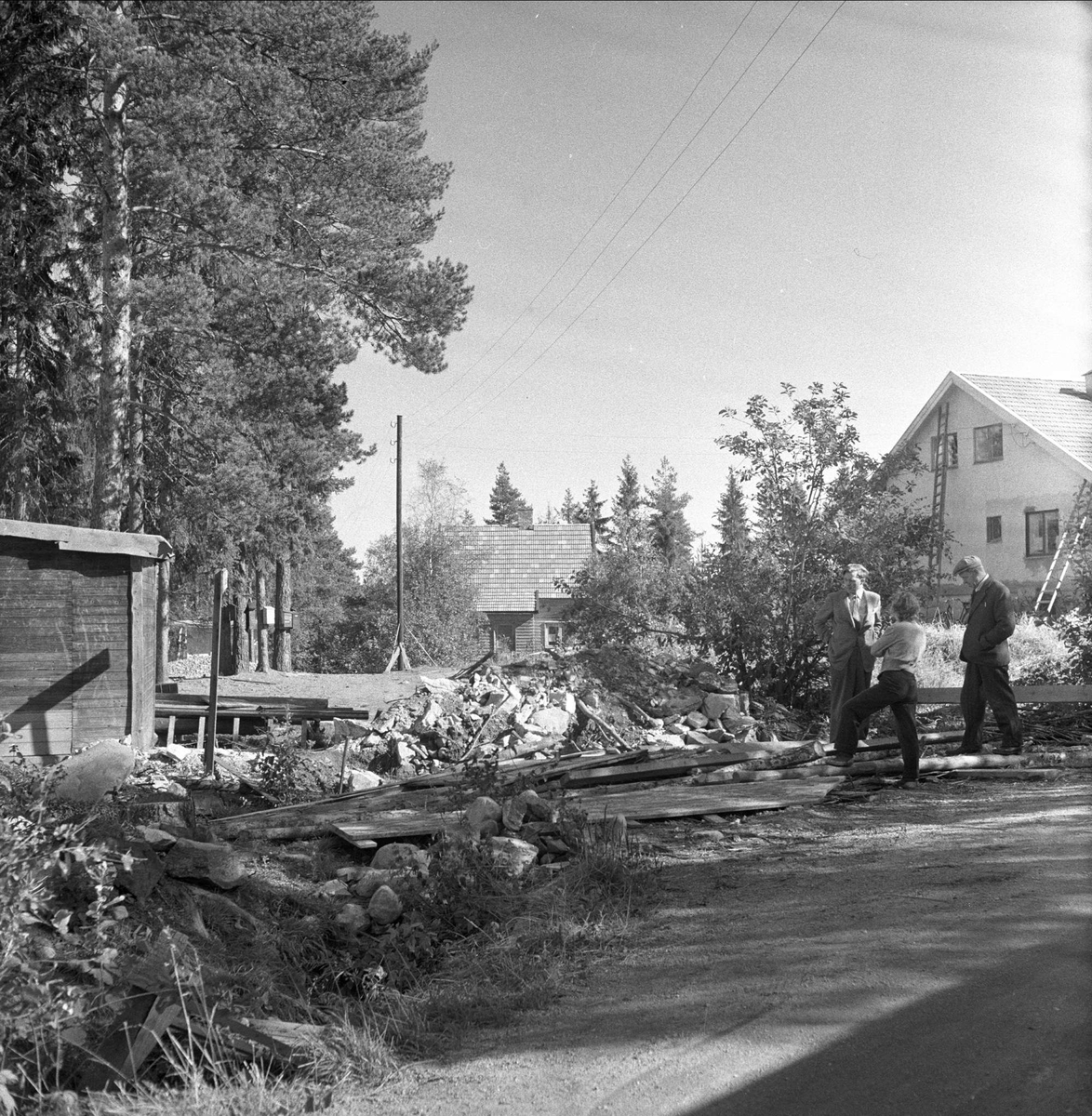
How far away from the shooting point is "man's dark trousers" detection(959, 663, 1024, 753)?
411 inches

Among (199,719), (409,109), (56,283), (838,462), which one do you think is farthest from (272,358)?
(838,462)

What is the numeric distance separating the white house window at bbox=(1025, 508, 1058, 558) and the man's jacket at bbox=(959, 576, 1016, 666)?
2158 centimetres

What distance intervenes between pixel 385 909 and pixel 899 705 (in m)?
4.67

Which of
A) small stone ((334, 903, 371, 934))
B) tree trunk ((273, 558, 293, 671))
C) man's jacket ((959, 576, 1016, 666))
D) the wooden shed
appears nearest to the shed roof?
the wooden shed

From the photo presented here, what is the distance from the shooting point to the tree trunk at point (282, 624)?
3284 centimetres

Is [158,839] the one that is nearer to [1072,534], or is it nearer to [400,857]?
[400,857]

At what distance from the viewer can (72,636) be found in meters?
12.5

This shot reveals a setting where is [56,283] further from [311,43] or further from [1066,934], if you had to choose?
[1066,934]

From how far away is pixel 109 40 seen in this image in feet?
42.8

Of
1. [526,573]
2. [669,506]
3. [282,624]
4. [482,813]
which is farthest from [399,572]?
[669,506]

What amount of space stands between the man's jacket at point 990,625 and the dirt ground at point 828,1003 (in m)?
3.28

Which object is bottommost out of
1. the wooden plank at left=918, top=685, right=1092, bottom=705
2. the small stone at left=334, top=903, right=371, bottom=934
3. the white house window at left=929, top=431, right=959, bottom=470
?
the small stone at left=334, top=903, right=371, bottom=934

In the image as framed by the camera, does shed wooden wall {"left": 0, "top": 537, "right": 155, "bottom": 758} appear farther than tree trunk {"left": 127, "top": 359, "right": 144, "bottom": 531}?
No

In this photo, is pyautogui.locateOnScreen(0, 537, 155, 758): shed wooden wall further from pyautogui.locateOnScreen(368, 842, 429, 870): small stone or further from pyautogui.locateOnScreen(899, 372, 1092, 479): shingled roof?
pyautogui.locateOnScreen(899, 372, 1092, 479): shingled roof
